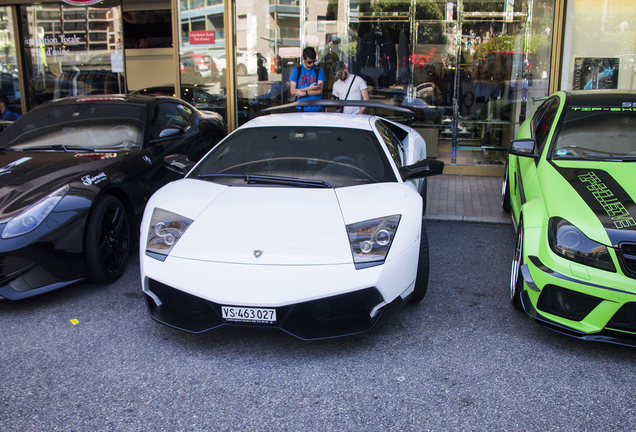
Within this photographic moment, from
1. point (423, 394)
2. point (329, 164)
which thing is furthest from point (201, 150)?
point (423, 394)

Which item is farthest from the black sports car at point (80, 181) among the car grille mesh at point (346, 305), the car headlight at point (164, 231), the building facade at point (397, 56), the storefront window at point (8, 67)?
the storefront window at point (8, 67)

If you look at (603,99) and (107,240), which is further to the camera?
(603,99)

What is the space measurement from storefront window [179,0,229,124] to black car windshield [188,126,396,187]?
5.73m

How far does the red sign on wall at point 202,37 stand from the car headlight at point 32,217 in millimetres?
6433

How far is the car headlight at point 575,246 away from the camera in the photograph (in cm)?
286

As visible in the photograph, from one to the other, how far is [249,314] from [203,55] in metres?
7.72

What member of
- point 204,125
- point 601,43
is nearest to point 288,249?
point 204,125

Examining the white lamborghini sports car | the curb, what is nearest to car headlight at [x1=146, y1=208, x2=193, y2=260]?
the white lamborghini sports car

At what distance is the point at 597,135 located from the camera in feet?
13.3

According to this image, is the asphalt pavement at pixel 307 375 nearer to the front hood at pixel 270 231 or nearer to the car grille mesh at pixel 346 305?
the car grille mesh at pixel 346 305

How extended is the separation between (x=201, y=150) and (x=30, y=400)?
399cm

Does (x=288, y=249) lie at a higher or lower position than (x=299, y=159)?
lower

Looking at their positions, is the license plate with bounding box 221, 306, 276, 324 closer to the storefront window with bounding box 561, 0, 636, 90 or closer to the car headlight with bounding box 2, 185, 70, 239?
the car headlight with bounding box 2, 185, 70, 239

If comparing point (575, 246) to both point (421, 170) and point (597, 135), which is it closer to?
point (421, 170)
